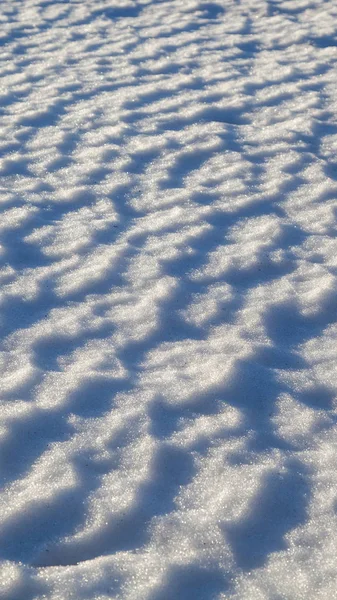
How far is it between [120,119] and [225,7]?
283 cm

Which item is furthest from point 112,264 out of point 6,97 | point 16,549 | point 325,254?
point 6,97

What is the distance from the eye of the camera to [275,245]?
3453 mm

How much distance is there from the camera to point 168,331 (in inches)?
115

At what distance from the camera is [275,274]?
129 inches

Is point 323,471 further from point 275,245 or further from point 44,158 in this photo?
point 44,158

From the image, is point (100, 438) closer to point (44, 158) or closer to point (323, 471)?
point (323, 471)

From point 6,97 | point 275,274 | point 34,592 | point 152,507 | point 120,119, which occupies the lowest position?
point 34,592

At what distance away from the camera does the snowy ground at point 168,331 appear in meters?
2.03

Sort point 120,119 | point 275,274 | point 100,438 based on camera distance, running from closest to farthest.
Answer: point 100,438
point 275,274
point 120,119

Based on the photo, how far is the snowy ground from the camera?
6.66ft

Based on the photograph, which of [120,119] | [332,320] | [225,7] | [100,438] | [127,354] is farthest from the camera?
[225,7]

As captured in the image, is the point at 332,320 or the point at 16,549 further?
the point at 332,320

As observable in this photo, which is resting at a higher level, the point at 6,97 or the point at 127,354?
the point at 6,97

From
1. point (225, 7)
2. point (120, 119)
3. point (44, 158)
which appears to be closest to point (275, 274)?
point (44, 158)
